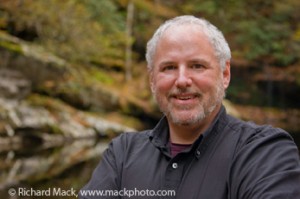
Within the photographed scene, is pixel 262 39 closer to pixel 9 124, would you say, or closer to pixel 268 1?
pixel 268 1

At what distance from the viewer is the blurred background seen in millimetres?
12102

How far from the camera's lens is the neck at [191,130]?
6.28 feet

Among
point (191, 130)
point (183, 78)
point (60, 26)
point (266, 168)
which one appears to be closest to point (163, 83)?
point (183, 78)

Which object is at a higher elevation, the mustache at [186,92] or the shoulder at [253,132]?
the mustache at [186,92]

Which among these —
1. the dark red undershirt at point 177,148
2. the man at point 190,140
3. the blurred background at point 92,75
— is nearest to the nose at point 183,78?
the man at point 190,140

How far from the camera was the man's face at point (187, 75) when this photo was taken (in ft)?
6.13

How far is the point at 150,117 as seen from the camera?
1947 centimetres

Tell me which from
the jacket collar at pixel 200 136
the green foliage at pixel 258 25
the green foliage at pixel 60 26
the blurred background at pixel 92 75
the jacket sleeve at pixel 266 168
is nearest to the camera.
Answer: the jacket sleeve at pixel 266 168

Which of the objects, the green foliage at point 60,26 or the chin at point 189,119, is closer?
the chin at point 189,119

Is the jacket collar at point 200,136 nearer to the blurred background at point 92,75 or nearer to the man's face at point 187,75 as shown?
the man's face at point 187,75

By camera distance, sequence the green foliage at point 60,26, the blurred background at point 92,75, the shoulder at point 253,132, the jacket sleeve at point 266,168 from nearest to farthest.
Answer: the jacket sleeve at point 266,168, the shoulder at point 253,132, the blurred background at point 92,75, the green foliage at point 60,26

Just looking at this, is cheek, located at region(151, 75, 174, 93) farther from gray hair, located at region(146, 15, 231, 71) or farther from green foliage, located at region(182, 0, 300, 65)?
green foliage, located at region(182, 0, 300, 65)

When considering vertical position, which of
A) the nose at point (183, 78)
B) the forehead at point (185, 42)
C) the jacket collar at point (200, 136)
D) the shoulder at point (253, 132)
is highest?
the forehead at point (185, 42)

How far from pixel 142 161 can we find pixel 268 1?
26.1 meters
